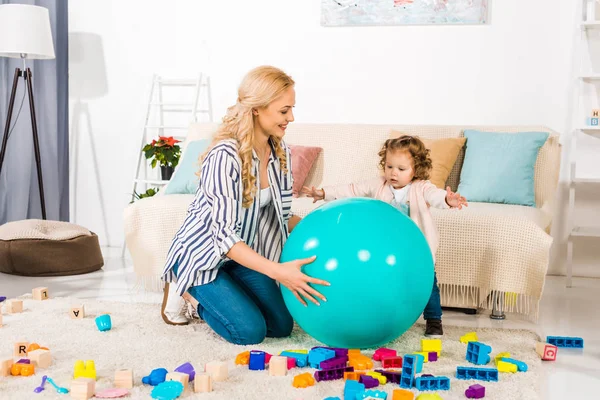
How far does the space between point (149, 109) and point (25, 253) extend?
54.1 inches

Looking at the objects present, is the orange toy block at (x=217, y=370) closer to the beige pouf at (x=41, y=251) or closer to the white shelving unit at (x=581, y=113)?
the beige pouf at (x=41, y=251)

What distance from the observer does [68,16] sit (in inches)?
193

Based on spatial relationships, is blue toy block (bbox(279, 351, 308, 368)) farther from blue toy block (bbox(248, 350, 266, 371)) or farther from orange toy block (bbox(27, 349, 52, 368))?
orange toy block (bbox(27, 349, 52, 368))

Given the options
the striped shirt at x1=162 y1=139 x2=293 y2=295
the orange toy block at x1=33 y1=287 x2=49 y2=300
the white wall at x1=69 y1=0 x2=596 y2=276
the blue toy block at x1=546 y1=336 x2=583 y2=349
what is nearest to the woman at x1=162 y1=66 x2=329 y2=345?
the striped shirt at x1=162 y1=139 x2=293 y2=295

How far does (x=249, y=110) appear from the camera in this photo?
2.44 meters

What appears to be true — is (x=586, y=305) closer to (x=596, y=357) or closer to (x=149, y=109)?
(x=596, y=357)

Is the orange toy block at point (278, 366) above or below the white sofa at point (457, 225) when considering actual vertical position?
below

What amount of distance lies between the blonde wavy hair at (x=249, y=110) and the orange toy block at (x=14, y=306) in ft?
3.48

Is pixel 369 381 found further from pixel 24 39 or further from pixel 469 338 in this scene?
pixel 24 39

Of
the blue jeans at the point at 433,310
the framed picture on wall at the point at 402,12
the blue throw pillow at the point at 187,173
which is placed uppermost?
the framed picture on wall at the point at 402,12

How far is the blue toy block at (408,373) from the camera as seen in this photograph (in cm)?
207

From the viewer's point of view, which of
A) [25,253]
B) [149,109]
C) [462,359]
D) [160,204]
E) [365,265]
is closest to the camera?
[365,265]

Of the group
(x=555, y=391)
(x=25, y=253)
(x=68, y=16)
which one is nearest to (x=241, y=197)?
(x=555, y=391)

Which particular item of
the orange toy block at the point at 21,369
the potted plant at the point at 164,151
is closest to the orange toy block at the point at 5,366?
the orange toy block at the point at 21,369
